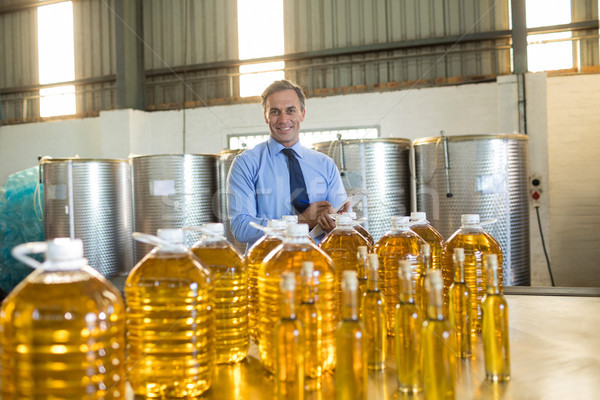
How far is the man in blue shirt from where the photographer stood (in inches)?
95.6

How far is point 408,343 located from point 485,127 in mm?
5888

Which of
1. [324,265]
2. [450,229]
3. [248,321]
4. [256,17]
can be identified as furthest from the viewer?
[256,17]

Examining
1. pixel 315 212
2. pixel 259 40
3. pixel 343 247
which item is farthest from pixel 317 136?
pixel 343 247

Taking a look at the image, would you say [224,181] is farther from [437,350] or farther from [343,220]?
[437,350]

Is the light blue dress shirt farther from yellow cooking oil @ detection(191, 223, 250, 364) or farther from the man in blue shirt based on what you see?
yellow cooking oil @ detection(191, 223, 250, 364)

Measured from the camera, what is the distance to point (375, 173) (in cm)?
411

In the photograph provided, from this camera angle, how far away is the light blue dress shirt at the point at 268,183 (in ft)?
8.08

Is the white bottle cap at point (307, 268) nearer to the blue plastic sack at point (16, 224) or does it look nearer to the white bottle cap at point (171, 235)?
the white bottle cap at point (171, 235)

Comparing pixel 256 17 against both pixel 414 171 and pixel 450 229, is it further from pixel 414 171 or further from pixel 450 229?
pixel 450 229

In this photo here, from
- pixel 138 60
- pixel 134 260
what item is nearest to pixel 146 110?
pixel 138 60

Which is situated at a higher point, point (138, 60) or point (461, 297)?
point (138, 60)

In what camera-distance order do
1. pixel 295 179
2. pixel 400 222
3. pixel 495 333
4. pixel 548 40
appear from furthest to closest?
pixel 548 40 < pixel 295 179 < pixel 400 222 < pixel 495 333

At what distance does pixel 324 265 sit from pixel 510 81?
5.62m

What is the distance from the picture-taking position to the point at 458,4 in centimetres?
696
